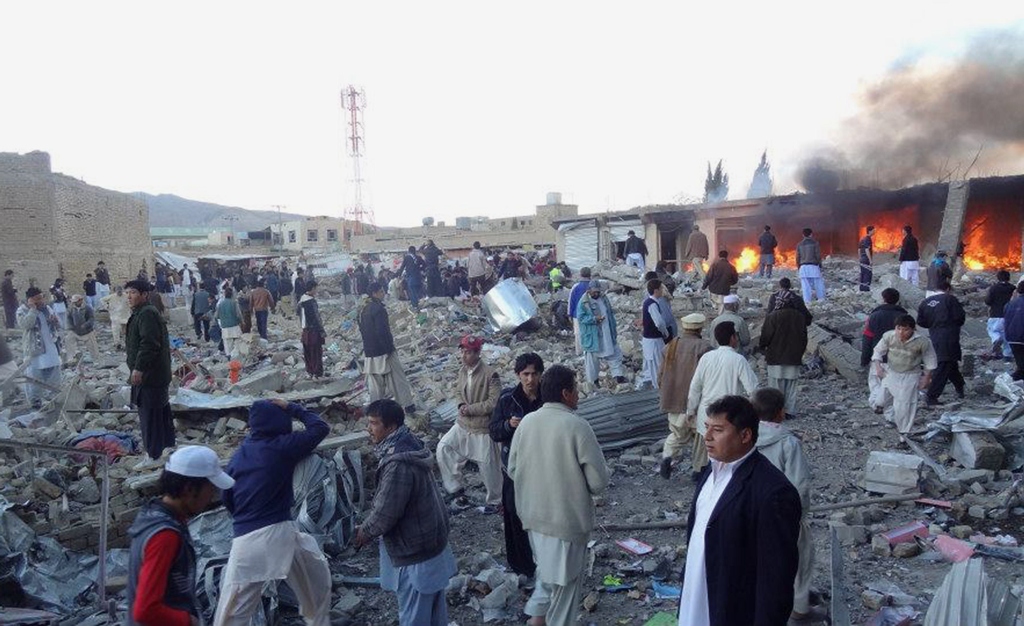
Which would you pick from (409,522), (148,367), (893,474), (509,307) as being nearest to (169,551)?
(409,522)

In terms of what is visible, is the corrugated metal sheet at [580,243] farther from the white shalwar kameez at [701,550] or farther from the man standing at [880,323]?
the white shalwar kameez at [701,550]

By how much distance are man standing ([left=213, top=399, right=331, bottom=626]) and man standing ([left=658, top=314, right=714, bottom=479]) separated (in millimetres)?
3681

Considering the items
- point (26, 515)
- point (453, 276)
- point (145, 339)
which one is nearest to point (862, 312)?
point (453, 276)

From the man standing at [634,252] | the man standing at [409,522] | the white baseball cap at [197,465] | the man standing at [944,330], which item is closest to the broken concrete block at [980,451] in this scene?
the man standing at [944,330]

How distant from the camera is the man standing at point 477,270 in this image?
60.0ft

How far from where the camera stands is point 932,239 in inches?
871

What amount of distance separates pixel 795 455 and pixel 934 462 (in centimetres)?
366

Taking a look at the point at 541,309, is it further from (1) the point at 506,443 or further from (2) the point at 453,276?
(1) the point at 506,443

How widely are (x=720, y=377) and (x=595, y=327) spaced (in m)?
4.08

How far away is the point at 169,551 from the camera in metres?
2.56

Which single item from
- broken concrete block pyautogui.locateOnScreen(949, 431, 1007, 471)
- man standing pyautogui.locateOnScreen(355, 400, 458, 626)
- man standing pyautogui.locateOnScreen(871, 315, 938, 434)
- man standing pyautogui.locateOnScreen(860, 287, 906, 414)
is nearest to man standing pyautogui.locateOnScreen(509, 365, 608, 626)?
man standing pyautogui.locateOnScreen(355, 400, 458, 626)

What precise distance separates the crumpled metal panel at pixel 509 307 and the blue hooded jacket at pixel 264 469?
425 inches

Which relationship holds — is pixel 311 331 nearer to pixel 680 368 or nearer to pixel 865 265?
pixel 680 368

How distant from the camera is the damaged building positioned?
22.3 meters
